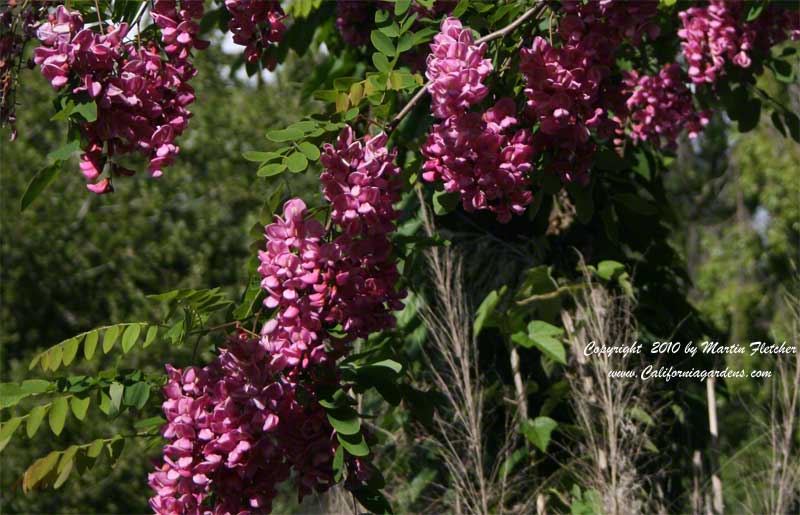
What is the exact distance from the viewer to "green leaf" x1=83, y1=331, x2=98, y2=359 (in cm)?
191

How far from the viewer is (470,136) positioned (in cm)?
181

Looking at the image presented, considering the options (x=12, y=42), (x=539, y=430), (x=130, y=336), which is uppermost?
(x=12, y=42)

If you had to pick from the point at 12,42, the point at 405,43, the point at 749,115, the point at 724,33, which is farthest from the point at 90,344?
the point at 749,115

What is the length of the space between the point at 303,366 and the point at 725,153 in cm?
1212

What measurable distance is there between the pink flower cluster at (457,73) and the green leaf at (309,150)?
0.76ft

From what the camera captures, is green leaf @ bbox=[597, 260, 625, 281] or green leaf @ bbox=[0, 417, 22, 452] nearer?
green leaf @ bbox=[0, 417, 22, 452]

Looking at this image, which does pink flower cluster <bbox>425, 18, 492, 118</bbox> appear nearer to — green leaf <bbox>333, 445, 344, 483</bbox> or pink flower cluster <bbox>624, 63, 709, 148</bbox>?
green leaf <bbox>333, 445, 344, 483</bbox>

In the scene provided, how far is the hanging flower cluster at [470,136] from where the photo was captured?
177 centimetres

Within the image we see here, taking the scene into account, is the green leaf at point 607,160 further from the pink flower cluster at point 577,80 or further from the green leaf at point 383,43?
the green leaf at point 383,43

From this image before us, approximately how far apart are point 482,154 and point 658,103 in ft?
3.29

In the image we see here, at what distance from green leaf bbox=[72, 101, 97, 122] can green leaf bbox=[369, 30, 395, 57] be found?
575mm

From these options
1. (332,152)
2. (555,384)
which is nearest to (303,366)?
(332,152)

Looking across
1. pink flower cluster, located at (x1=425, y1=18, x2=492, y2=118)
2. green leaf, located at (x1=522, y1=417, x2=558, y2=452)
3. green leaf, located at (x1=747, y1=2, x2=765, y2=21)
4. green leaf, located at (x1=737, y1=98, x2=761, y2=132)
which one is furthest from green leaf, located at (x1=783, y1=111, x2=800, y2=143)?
pink flower cluster, located at (x1=425, y1=18, x2=492, y2=118)

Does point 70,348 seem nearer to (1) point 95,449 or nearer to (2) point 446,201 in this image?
(1) point 95,449
